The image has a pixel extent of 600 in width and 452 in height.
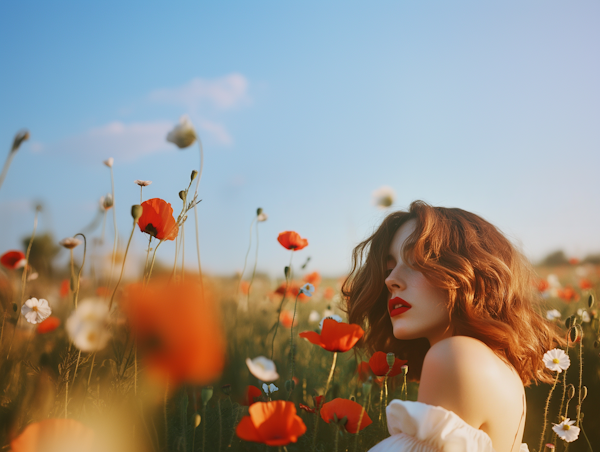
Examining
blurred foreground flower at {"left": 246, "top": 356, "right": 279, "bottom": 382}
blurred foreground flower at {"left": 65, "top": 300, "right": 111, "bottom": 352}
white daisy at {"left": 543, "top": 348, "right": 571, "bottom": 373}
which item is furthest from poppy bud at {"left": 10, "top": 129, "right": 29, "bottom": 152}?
white daisy at {"left": 543, "top": 348, "right": 571, "bottom": 373}

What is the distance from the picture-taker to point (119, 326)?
58.4 inches

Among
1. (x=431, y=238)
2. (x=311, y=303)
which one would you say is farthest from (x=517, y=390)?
(x=311, y=303)

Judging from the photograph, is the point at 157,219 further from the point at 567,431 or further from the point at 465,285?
the point at 567,431

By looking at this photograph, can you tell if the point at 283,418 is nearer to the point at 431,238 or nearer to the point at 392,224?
the point at 431,238

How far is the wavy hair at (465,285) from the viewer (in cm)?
142

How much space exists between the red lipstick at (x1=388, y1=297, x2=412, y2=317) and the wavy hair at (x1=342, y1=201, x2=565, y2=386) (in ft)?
0.37

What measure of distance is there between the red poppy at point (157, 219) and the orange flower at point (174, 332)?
0.20m

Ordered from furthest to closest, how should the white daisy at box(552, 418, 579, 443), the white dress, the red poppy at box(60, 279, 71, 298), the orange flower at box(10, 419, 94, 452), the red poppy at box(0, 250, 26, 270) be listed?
1. the red poppy at box(60, 279, 71, 298)
2. the red poppy at box(0, 250, 26, 270)
3. the white daisy at box(552, 418, 579, 443)
4. the white dress
5. the orange flower at box(10, 419, 94, 452)

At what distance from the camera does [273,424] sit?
0.97m

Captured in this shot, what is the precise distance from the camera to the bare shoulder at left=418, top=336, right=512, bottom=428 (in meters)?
1.15

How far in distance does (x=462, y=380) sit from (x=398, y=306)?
0.36 m

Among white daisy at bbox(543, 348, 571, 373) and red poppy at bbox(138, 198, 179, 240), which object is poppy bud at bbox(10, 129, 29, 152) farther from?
white daisy at bbox(543, 348, 571, 373)

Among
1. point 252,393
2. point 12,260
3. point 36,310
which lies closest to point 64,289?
point 12,260

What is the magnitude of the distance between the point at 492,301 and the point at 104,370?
1415 millimetres
